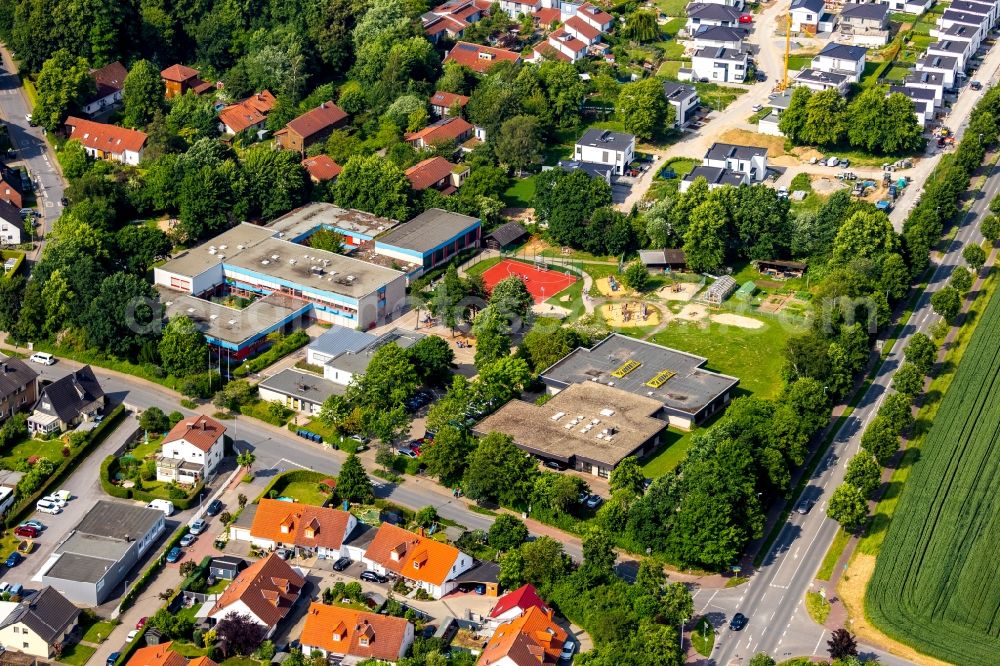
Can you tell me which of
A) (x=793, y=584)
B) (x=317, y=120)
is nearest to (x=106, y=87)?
(x=317, y=120)

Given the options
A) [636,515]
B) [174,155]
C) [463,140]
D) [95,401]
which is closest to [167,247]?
[174,155]

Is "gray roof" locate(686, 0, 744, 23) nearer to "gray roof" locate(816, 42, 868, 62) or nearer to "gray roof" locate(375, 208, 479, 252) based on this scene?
"gray roof" locate(816, 42, 868, 62)

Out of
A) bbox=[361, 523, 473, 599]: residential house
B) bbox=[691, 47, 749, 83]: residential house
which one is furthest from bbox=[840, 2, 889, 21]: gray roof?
bbox=[361, 523, 473, 599]: residential house

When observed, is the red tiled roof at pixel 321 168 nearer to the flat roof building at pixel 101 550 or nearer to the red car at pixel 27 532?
the flat roof building at pixel 101 550

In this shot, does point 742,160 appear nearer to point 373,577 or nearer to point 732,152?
point 732,152

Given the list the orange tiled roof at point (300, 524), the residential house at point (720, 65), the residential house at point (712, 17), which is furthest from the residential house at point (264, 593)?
the residential house at point (712, 17)

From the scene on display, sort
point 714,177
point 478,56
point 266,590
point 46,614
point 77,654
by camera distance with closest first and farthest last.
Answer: point 77,654, point 46,614, point 266,590, point 714,177, point 478,56
